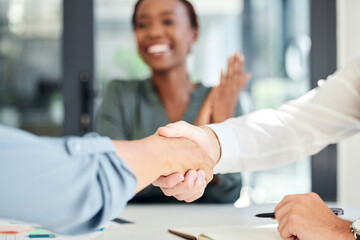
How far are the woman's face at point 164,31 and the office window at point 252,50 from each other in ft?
1.56

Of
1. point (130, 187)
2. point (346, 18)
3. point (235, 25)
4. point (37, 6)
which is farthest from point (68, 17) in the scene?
point (130, 187)

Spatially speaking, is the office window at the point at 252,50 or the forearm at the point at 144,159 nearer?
the forearm at the point at 144,159

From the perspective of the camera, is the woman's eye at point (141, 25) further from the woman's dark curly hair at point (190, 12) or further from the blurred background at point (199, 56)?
the blurred background at point (199, 56)

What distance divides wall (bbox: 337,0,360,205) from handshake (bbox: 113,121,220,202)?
1.34 meters

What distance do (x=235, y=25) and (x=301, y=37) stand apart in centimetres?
33

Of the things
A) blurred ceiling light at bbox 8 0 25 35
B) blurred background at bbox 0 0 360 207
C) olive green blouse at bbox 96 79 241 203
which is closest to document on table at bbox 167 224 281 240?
olive green blouse at bbox 96 79 241 203

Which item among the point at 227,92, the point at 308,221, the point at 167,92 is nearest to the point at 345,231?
the point at 308,221

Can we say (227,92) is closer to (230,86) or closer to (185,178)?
(230,86)

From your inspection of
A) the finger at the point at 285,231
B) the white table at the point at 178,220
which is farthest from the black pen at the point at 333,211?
the finger at the point at 285,231

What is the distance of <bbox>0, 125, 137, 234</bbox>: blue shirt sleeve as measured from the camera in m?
0.41

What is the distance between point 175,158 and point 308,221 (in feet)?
0.76

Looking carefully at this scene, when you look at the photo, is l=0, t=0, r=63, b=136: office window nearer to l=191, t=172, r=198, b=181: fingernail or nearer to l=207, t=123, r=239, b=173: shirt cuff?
l=207, t=123, r=239, b=173: shirt cuff

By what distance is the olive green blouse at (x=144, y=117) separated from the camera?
4.97ft

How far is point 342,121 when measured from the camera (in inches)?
42.1
